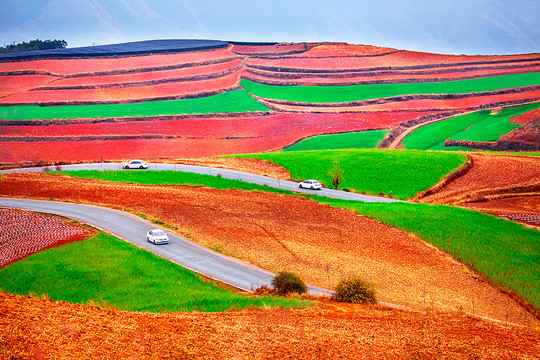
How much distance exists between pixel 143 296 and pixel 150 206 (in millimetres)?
23003

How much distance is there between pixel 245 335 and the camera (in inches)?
845

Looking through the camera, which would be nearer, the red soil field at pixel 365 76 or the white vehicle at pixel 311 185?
the white vehicle at pixel 311 185

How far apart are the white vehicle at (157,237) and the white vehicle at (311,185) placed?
883 inches

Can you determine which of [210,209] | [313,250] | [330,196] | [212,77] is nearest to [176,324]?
[313,250]

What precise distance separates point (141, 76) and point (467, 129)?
59.7 meters

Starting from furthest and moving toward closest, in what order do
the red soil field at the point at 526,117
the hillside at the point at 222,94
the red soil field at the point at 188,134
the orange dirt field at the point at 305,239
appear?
the hillside at the point at 222,94, the red soil field at the point at 526,117, the red soil field at the point at 188,134, the orange dirt field at the point at 305,239

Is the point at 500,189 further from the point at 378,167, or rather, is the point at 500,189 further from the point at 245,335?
the point at 245,335

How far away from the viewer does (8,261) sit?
1356 inches

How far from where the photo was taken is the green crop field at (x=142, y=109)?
97938mm

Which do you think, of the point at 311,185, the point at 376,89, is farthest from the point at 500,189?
the point at 376,89

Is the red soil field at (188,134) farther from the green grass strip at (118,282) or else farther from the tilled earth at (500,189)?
the green grass strip at (118,282)

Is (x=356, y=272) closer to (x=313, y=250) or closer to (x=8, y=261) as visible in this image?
(x=313, y=250)

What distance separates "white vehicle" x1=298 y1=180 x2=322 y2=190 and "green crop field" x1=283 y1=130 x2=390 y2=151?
25.8 meters

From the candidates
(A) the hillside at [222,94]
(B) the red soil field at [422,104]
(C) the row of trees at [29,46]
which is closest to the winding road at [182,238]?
(A) the hillside at [222,94]
